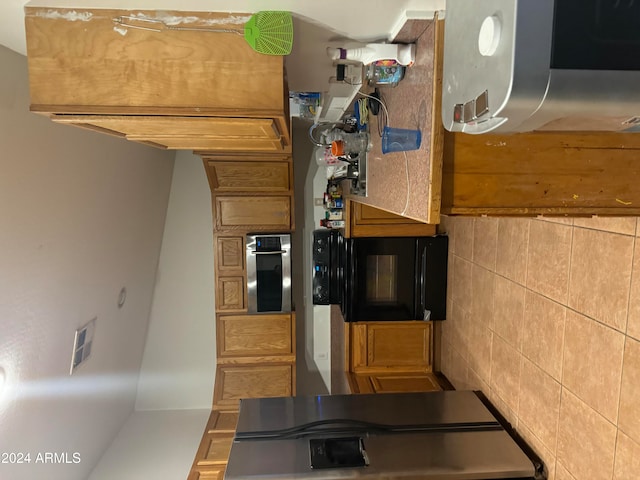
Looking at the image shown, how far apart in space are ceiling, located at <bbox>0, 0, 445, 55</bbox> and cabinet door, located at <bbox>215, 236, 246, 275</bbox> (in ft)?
6.22

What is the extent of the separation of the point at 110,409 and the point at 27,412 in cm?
113

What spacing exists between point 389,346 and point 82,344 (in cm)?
168

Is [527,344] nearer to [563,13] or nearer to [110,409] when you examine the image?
[563,13]

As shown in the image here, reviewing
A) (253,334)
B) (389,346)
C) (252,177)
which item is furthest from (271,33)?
(253,334)

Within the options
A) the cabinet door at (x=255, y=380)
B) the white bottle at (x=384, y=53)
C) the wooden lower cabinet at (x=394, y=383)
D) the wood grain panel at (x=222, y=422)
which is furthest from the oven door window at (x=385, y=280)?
the white bottle at (x=384, y=53)

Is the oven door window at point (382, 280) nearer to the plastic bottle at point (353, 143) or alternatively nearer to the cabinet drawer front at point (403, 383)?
the cabinet drawer front at point (403, 383)

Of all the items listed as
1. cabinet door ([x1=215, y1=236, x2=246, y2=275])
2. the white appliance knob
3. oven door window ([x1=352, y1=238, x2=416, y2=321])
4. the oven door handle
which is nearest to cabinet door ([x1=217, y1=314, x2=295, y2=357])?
cabinet door ([x1=215, y1=236, x2=246, y2=275])

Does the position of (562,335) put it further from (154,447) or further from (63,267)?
(154,447)

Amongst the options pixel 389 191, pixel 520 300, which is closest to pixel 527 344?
pixel 520 300

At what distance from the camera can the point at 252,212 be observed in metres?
2.91

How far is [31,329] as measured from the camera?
166cm

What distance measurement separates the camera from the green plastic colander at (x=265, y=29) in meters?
1.07

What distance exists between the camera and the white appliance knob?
59 centimetres

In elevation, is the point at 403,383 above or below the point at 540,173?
below
